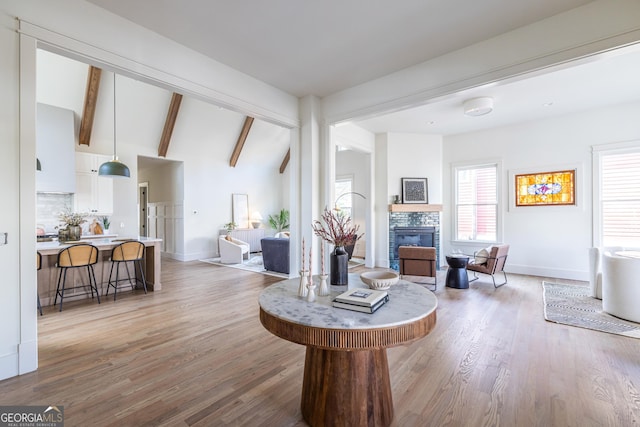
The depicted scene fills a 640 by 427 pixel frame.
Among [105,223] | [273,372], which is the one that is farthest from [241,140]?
[273,372]

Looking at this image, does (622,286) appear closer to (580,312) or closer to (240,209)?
(580,312)

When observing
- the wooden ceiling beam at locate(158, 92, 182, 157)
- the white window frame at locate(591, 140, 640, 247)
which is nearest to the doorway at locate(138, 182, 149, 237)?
the wooden ceiling beam at locate(158, 92, 182, 157)

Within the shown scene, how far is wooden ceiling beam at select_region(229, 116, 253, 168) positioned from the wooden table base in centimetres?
741

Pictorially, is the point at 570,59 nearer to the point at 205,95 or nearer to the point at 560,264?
the point at 205,95

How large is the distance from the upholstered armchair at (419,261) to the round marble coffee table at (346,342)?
9.80ft

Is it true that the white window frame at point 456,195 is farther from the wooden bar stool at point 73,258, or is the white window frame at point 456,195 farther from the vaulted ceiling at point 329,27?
the wooden bar stool at point 73,258

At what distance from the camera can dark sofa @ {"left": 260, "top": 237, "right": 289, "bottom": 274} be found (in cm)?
586

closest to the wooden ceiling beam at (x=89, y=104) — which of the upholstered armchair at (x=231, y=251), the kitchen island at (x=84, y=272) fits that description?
the kitchen island at (x=84, y=272)

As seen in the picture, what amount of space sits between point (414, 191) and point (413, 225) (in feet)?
2.50

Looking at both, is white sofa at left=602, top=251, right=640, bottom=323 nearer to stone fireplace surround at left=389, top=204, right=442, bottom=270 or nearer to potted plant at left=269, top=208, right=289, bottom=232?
stone fireplace surround at left=389, top=204, right=442, bottom=270

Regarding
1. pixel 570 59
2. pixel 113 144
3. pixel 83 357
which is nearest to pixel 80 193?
pixel 113 144

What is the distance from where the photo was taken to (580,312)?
11.7ft

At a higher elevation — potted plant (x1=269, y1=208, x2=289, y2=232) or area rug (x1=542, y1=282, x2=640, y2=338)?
potted plant (x1=269, y1=208, x2=289, y2=232)

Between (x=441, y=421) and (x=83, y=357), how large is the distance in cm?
286
